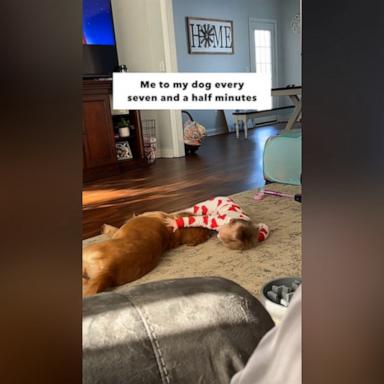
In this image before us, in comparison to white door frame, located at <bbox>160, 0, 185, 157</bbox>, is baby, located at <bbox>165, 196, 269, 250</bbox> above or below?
below

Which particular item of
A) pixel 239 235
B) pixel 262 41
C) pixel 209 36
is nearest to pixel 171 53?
pixel 209 36

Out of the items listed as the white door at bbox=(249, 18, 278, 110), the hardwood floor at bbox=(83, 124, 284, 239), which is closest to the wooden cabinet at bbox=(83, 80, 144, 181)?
the hardwood floor at bbox=(83, 124, 284, 239)

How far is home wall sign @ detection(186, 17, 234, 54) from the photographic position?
504 centimetres

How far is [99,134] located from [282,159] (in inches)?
59.6

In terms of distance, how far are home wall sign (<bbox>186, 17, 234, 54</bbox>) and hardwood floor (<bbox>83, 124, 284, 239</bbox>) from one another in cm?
183

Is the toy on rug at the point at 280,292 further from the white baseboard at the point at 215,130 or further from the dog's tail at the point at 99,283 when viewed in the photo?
the white baseboard at the point at 215,130

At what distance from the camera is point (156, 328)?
0.47 meters

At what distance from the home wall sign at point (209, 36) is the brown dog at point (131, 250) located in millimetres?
3854

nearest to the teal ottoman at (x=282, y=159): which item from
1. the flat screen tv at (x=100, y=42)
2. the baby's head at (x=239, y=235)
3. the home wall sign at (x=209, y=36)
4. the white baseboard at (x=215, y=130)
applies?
the baby's head at (x=239, y=235)

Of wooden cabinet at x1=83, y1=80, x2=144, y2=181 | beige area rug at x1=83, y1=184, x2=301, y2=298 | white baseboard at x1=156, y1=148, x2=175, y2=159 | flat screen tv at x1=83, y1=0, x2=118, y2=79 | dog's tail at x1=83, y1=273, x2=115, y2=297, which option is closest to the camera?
dog's tail at x1=83, y1=273, x2=115, y2=297

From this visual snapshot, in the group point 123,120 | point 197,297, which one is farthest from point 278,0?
point 197,297

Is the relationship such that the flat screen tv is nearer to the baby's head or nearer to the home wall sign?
the home wall sign

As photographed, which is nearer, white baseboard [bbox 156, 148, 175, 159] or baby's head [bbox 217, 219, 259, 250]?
baby's head [bbox 217, 219, 259, 250]
